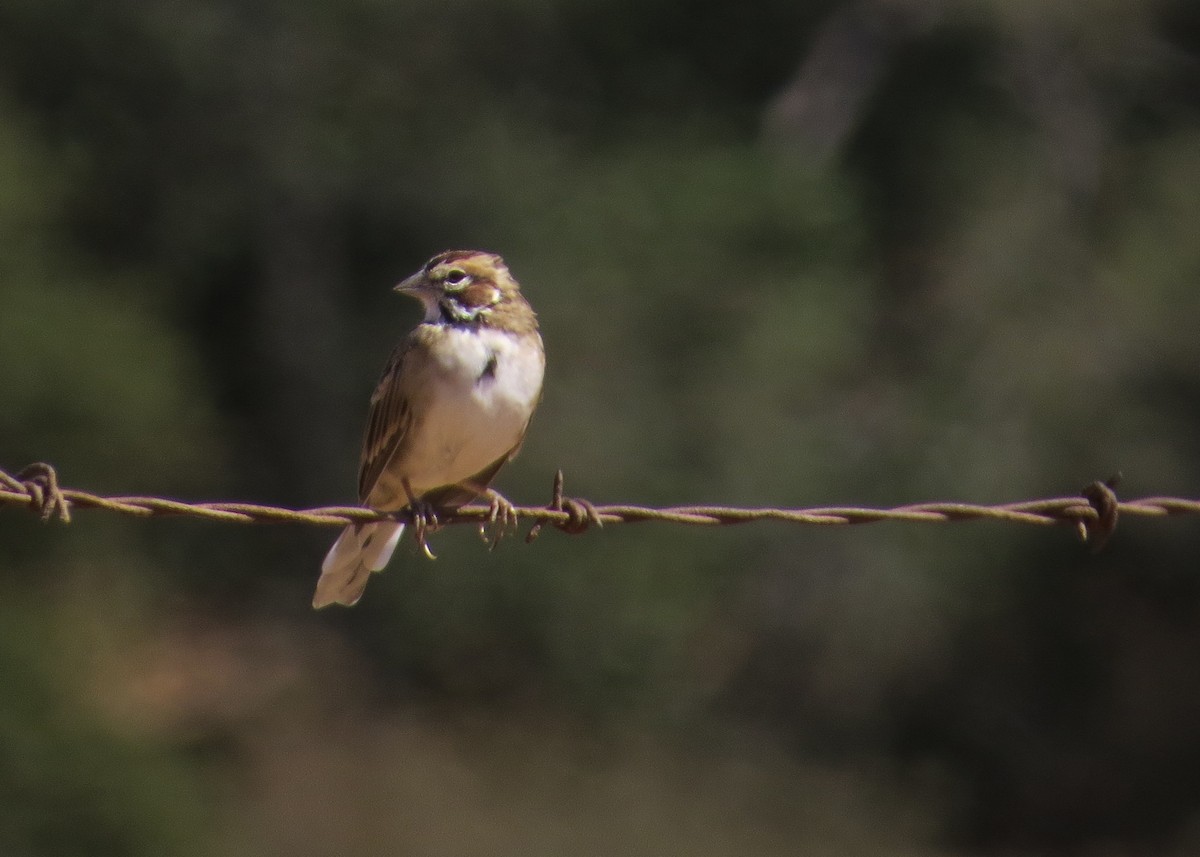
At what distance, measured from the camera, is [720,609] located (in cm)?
2183

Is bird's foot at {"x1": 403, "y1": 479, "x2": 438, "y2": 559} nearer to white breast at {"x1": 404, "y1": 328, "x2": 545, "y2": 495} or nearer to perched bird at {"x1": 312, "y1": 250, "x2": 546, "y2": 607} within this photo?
Result: perched bird at {"x1": 312, "y1": 250, "x2": 546, "y2": 607}

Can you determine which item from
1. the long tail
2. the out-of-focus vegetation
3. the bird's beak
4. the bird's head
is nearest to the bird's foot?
the long tail

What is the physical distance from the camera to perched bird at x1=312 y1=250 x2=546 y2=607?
712 cm

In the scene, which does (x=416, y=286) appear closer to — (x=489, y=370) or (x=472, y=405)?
(x=489, y=370)

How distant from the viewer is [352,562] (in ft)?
23.2

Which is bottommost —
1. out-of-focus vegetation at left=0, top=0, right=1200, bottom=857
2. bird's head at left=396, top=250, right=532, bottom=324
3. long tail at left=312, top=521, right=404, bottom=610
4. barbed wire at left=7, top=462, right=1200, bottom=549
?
barbed wire at left=7, top=462, right=1200, bottom=549

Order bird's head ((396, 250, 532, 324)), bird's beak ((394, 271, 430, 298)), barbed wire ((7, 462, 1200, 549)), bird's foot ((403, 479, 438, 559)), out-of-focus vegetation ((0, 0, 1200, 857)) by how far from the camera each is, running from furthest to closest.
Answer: out-of-focus vegetation ((0, 0, 1200, 857))
bird's beak ((394, 271, 430, 298))
bird's head ((396, 250, 532, 324))
bird's foot ((403, 479, 438, 559))
barbed wire ((7, 462, 1200, 549))

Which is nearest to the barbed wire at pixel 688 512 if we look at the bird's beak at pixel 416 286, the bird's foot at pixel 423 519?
the bird's foot at pixel 423 519

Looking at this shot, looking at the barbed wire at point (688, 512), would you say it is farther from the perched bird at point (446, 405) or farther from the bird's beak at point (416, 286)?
the bird's beak at point (416, 286)

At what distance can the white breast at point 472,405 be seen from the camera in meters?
7.14

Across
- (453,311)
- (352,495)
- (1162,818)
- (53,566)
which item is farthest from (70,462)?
(453,311)

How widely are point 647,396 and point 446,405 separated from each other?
14.3 m

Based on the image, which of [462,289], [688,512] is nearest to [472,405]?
[462,289]

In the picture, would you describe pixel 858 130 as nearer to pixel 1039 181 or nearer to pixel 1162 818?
pixel 1039 181
